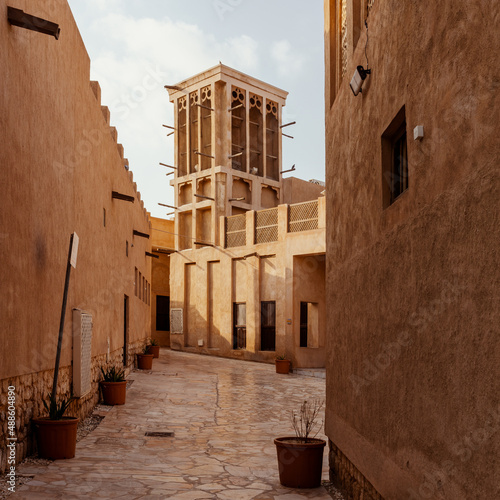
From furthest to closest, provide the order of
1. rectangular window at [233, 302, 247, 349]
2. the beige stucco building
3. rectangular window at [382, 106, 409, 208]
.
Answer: rectangular window at [233, 302, 247, 349] < the beige stucco building < rectangular window at [382, 106, 409, 208]

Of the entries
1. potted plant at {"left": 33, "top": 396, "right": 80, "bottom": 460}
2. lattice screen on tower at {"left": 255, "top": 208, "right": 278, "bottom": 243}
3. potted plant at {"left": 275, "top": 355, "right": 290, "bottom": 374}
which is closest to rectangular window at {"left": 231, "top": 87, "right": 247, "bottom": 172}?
lattice screen on tower at {"left": 255, "top": 208, "right": 278, "bottom": 243}

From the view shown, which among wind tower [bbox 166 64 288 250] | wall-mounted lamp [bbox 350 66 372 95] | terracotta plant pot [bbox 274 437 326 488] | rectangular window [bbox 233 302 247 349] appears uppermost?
wind tower [bbox 166 64 288 250]

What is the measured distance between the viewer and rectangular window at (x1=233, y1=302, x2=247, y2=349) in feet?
85.0

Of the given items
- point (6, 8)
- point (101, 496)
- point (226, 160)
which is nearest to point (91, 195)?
point (6, 8)

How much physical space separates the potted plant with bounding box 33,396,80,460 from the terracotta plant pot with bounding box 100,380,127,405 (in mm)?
4753

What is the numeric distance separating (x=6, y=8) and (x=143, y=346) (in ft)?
59.7

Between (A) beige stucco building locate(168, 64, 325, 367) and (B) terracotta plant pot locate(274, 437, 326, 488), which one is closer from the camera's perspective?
(B) terracotta plant pot locate(274, 437, 326, 488)

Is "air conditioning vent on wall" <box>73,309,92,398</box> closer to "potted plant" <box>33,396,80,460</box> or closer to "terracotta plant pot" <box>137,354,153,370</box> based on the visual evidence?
"potted plant" <box>33,396,80,460</box>

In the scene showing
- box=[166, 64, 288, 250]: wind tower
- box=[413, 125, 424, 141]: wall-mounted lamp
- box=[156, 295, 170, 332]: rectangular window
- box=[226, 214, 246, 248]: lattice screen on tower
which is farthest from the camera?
box=[156, 295, 170, 332]: rectangular window

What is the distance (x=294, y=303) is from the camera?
23.2 m

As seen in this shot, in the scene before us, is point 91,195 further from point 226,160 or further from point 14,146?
point 226,160

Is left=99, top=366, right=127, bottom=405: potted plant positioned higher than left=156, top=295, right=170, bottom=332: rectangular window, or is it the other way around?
left=156, top=295, right=170, bottom=332: rectangular window

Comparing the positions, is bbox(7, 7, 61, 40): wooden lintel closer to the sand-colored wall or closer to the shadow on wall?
the shadow on wall

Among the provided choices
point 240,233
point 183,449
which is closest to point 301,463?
point 183,449
